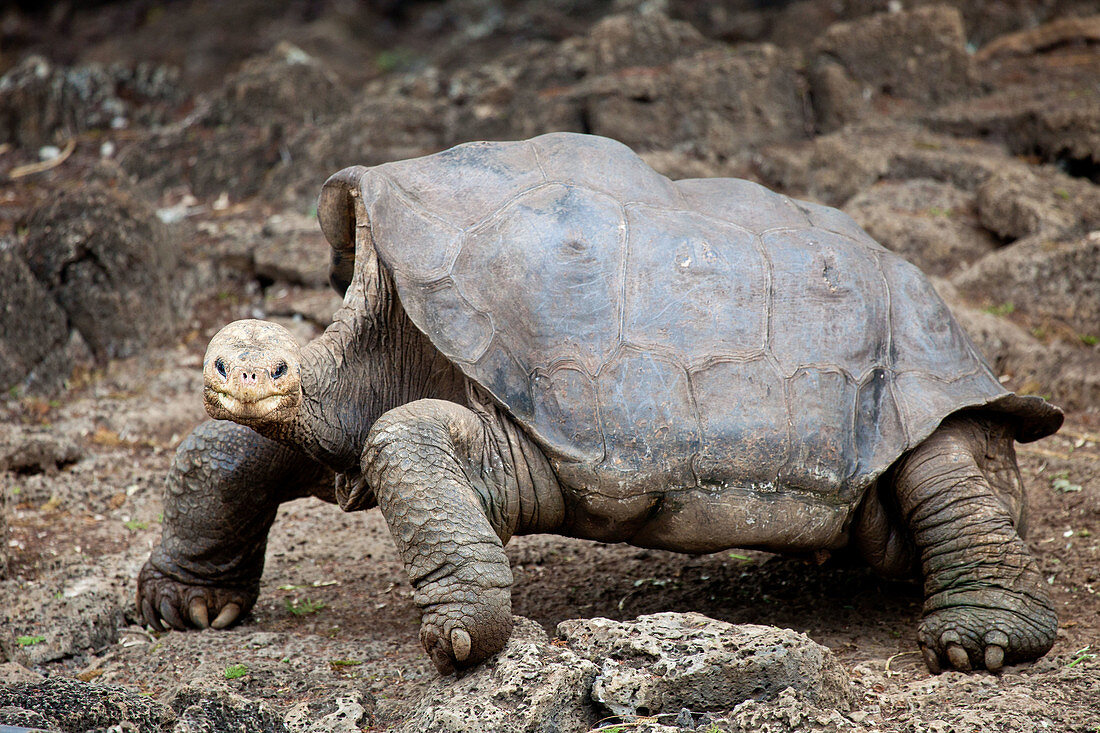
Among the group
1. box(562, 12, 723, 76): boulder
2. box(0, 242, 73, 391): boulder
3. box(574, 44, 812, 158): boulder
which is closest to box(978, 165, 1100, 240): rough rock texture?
box(574, 44, 812, 158): boulder

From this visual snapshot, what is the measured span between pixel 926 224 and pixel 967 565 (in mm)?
3948

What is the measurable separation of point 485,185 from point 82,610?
2.13 meters

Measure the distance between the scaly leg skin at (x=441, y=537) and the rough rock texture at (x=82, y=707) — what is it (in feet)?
2.35

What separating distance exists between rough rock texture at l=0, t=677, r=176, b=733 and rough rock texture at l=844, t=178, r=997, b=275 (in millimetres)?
5472

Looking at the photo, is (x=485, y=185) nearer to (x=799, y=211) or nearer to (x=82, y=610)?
(x=799, y=211)

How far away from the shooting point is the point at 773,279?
3.41 meters

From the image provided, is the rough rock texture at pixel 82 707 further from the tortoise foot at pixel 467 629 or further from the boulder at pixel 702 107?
the boulder at pixel 702 107

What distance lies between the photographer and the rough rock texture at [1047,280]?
247 inches

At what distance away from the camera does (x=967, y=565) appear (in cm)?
349

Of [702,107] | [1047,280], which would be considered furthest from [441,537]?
[702,107]

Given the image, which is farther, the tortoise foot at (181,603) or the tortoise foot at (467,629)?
the tortoise foot at (181,603)

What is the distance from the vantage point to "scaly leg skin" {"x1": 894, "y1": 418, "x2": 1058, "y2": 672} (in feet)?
10.8

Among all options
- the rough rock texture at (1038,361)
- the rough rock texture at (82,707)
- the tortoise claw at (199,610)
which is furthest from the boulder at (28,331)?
the rough rock texture at (1038,361)

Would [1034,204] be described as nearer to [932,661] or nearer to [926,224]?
[926,224]
